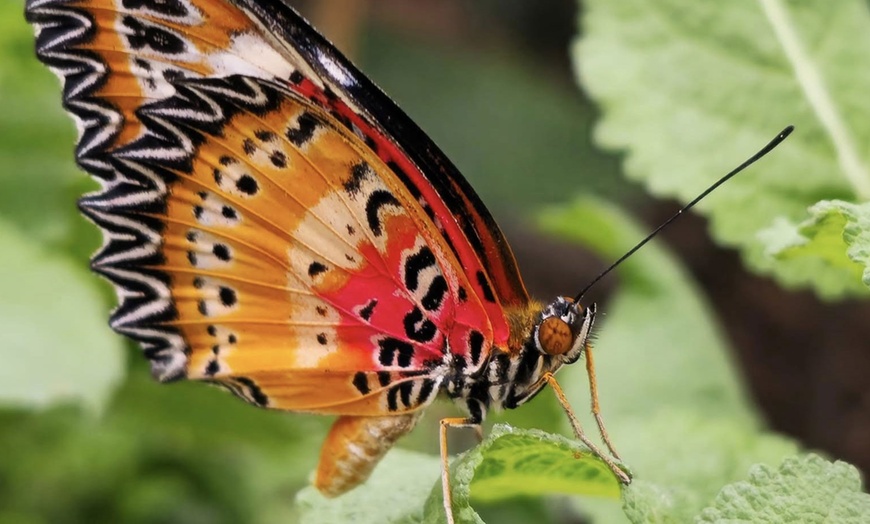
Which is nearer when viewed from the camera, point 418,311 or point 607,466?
point 607,466

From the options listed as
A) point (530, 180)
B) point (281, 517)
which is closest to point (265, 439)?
point (281, 517)

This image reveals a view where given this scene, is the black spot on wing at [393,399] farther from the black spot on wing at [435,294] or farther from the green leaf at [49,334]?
the green leaf at [49,334]

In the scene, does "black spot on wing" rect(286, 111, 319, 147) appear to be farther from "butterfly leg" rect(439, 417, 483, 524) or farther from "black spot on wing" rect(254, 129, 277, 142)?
"butterfly leg" rect(439, 417, 483, 524)

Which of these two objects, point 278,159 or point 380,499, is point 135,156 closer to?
point 278,159

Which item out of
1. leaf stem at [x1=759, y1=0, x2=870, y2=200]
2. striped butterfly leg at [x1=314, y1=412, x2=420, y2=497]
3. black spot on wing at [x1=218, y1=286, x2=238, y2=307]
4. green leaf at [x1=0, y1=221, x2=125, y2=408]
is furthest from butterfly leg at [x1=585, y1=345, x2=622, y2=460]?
green leaf at [x1=0, y1=221, x2=125, y2=408]

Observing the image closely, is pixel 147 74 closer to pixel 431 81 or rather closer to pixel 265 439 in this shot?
pixel 265 439
